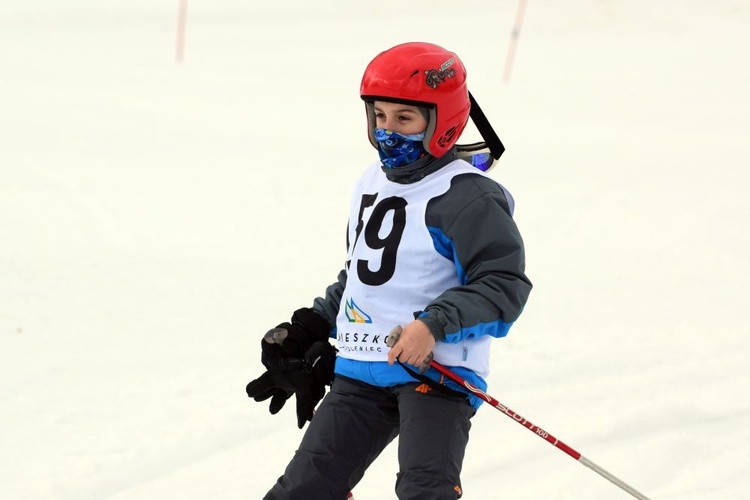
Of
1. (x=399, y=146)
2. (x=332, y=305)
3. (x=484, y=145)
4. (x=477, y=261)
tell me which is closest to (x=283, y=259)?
(x=332, y=305)

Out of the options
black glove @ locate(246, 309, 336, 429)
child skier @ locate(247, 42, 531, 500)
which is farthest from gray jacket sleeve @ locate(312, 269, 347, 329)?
child skier @ locate(247, 42, 531, 500)

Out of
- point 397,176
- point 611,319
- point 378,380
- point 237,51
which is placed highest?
point 397,176

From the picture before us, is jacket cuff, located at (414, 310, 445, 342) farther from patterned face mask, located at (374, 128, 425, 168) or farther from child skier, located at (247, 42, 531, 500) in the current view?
patterned face mask, located at (374, 128, 425, 168)

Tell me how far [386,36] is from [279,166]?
7370 millimetres

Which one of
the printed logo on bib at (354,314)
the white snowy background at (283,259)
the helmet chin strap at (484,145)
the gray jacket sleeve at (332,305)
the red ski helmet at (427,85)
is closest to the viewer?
the red ski helmet at (427,85)

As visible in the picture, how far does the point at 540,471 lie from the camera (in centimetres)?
438

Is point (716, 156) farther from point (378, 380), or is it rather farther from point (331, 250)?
point (378, 380)

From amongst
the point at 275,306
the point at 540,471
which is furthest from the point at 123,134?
the point at 540,471

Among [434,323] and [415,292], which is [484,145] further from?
[434,323]

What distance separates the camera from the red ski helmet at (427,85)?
295 cm

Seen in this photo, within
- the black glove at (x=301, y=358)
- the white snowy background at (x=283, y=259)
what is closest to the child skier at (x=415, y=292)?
the black glove at (x=301, y=358)

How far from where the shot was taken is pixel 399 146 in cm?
302

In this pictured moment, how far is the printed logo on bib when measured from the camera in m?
3.05

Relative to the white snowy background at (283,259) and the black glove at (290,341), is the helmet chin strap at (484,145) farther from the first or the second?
the white snowy background at (283,259)
